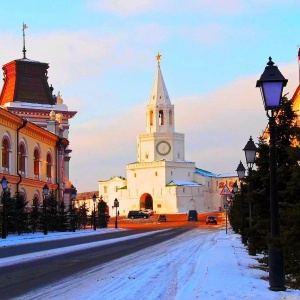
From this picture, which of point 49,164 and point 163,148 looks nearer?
point 49,164

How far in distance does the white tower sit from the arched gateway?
7.69 metres

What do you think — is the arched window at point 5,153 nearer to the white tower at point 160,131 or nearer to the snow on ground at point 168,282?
the snow on ground at point 168,282

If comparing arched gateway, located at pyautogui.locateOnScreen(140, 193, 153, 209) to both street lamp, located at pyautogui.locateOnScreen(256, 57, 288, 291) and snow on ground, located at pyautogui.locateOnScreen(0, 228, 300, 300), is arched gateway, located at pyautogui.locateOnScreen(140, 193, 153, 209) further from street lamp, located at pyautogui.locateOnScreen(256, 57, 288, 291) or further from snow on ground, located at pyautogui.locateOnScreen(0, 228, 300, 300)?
street lamp, located at pyautogui.locateOnScreen(256, 57, 288, 291)

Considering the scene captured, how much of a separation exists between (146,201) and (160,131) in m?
15.0

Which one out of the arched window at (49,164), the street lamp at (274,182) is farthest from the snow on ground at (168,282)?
the arched window at (49,164)

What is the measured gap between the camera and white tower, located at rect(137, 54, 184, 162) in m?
128

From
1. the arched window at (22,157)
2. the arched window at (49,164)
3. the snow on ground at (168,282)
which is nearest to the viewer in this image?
the snow on ground at (168,282)

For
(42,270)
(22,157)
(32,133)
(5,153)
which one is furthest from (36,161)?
(42,270)

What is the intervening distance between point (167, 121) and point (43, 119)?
63742 millimetres

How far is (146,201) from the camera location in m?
129

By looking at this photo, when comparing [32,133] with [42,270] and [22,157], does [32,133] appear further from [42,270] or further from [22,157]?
[42,270]

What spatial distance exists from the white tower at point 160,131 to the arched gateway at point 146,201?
7690 millimetres

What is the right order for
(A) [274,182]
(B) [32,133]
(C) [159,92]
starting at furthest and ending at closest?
(C) [159,92]
(B) [32,133]
(A) [274,182]

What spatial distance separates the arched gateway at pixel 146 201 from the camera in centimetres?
12756
